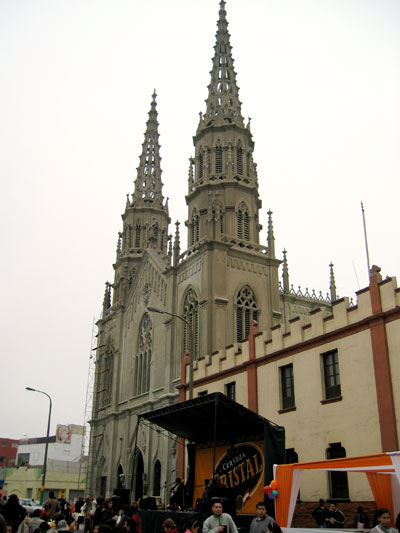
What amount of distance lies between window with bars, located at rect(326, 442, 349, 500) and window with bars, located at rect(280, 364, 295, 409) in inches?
113

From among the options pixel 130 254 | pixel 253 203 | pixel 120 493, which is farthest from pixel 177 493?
pixel 130 254

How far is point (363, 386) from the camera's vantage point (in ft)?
67.5

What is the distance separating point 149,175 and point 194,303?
25.3 metres

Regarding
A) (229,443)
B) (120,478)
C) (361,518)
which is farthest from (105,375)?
(361,518)

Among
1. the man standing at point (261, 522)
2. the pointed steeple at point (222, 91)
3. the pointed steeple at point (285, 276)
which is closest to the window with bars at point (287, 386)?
the man standing at point (261, 522)

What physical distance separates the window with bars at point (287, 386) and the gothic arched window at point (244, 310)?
37.4 feet

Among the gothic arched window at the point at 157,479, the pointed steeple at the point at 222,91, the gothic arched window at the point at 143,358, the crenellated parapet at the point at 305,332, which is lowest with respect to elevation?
the gothic arched window at the point at 157,479

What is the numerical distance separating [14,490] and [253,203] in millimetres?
56342

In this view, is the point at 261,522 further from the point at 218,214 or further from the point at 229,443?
the point at 218,214

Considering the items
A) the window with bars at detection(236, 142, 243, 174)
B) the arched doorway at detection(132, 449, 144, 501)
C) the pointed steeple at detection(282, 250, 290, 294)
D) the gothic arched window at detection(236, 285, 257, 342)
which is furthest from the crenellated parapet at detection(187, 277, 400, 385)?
the window with bars at detection(236, 142, 243, 174)

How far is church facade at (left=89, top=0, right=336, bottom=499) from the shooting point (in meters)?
37.0

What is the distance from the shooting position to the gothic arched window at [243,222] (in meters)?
41.0

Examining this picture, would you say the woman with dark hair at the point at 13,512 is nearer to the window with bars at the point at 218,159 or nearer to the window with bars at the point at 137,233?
the window with bars at the point at 218,159

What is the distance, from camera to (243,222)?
41500 millimetres
